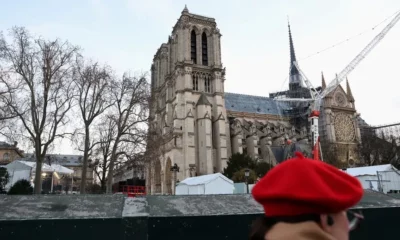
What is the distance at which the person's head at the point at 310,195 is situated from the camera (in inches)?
55.1

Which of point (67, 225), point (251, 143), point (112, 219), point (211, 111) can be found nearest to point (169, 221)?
point (112, 219)

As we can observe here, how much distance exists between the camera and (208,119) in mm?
46781

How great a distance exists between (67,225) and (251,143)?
164ft

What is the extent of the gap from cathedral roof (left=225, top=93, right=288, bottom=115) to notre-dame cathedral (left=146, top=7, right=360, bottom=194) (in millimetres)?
297

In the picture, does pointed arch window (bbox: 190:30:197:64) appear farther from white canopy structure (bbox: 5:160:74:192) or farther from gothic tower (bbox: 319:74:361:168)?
white canopy structure (bbox: 5:160:74:192)

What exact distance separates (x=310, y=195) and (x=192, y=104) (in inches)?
1850

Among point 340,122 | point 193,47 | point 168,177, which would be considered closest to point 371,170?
point 168,177

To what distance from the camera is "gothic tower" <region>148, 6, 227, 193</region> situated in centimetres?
4588

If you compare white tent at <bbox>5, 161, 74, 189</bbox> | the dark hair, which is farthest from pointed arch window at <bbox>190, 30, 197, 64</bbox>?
the dark hair

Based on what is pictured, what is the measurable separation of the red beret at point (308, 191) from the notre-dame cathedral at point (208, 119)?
38054 mm

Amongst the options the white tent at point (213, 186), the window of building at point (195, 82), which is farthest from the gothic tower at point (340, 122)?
the white tent at point (213, 186)

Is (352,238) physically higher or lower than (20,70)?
lower

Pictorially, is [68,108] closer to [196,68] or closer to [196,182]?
[196,182]

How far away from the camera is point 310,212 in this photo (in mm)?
1448
